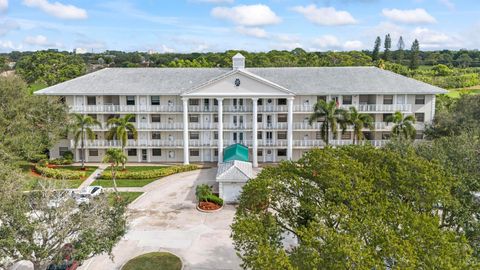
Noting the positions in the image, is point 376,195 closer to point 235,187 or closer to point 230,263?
point 230,263

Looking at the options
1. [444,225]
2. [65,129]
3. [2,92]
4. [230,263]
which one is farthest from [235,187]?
[2,92]

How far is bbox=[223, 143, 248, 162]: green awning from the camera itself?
46.2 m

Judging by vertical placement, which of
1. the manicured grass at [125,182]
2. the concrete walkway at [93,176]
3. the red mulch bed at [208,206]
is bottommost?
the red mulch bed at [208,206]

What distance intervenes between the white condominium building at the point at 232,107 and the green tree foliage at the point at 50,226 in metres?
29.3

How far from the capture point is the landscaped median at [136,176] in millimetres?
45312

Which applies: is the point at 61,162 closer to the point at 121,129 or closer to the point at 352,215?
the point at 121,129

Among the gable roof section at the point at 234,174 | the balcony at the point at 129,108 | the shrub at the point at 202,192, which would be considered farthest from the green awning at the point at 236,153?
the balcony at the point at 129,108

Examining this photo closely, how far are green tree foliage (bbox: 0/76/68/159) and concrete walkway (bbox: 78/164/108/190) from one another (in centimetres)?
631

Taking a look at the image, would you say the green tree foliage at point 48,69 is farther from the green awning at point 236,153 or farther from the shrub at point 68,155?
the green awning at point 236,153

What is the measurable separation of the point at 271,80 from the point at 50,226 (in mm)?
37414

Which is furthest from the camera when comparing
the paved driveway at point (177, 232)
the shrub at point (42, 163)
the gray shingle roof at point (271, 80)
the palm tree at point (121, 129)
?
the gray shingle roof at point (271, 80)

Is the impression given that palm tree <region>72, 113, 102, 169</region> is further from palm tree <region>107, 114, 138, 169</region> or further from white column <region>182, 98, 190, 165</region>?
white column <region>182, 98, 190, 165</region>

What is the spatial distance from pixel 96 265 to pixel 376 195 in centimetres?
1902

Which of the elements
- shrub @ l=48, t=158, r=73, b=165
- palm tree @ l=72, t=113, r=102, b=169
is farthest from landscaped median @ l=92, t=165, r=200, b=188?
shrub @ l=48, t=158, r=73, b=165
